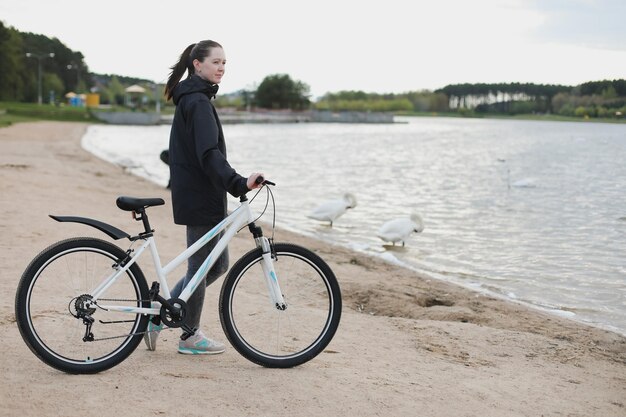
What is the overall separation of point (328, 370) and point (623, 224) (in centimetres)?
1581

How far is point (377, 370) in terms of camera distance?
5.03 metres

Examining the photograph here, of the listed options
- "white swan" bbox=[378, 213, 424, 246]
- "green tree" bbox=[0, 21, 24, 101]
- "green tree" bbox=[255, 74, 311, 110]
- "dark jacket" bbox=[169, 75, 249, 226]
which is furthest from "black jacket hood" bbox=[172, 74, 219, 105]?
"green tree" bbox=[255, 74, 311, 110]

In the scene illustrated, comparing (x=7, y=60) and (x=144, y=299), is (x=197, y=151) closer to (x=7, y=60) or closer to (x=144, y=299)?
(x=144, y=299)

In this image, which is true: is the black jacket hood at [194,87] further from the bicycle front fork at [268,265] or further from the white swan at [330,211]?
the white swan at [330,211]

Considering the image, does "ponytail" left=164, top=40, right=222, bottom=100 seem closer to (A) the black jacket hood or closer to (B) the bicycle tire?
(A) the black jacket hood

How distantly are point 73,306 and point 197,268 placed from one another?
80 centimetres

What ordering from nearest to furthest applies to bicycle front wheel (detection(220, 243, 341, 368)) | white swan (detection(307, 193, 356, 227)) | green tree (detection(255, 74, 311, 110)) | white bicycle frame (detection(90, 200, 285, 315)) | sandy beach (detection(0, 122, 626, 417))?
1. sandy beach (detection(0, 122, 626, 417))
2. white bicycle frame (detection(90, 200, 285, 315))
3. bicycle front wheel (detection(220, 243, 341, 368))
4. white swan (detection(307, 193, 356, 227))
5. green tree (detection(255, 74, 311, 110))

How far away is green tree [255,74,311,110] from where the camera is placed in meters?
187

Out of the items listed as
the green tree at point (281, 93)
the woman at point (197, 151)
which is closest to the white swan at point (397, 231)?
the woman at point (197, 151)

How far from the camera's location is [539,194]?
26.5 m

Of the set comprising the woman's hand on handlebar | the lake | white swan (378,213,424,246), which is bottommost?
the lake

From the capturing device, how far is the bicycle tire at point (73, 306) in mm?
4281

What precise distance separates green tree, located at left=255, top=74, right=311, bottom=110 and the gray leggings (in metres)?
183

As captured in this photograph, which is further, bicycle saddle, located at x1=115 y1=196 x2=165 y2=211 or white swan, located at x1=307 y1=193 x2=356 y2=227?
white swan, located at x1=307 y1=193 x2=356 y2=227
